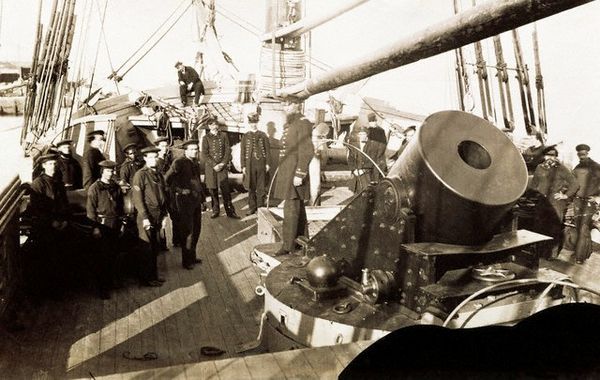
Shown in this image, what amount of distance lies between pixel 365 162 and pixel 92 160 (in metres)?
4.67

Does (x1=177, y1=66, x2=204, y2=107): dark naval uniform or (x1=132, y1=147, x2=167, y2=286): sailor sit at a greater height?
(x1=177, y1=66, x2=204, y2=107): dark naval uniform

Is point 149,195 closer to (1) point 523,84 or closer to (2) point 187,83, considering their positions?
(1) point 523,84

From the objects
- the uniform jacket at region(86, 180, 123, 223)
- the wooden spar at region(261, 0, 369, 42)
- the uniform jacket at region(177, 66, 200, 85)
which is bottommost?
the uniform jacket at region(86, 180, 123, 223)

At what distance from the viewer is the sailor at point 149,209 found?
6125mm

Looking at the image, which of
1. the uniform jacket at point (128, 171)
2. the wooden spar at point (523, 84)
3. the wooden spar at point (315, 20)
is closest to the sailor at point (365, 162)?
the wooden spar at point (523, 84)

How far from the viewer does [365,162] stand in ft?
32.8

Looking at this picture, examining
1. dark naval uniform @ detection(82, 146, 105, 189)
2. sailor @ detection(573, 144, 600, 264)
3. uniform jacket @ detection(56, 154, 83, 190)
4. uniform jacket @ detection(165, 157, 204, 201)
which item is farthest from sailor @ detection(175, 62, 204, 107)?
sailor @ detection(573, 144, 600, 264)

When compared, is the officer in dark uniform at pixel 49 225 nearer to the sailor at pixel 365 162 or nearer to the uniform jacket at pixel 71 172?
the uniform jacket at pixel 71 172

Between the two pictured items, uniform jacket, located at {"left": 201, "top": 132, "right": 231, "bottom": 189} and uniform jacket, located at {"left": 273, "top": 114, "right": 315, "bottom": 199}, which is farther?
uniform jacket, located at {"left": 201, "top": 132, "right": 231, "bottom": 189}

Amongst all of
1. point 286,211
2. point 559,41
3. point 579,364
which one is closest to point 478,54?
point 286,211

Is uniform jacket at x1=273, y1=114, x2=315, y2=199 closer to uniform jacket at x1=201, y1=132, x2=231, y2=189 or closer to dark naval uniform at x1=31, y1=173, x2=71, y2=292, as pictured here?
dark naval uniform at x1=31, y1=173, x2=71, y2=292

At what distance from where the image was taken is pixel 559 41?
28578mm

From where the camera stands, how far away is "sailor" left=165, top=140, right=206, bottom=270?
21.9 ft

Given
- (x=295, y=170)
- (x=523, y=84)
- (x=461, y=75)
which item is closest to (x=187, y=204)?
(x=295, y=170)
